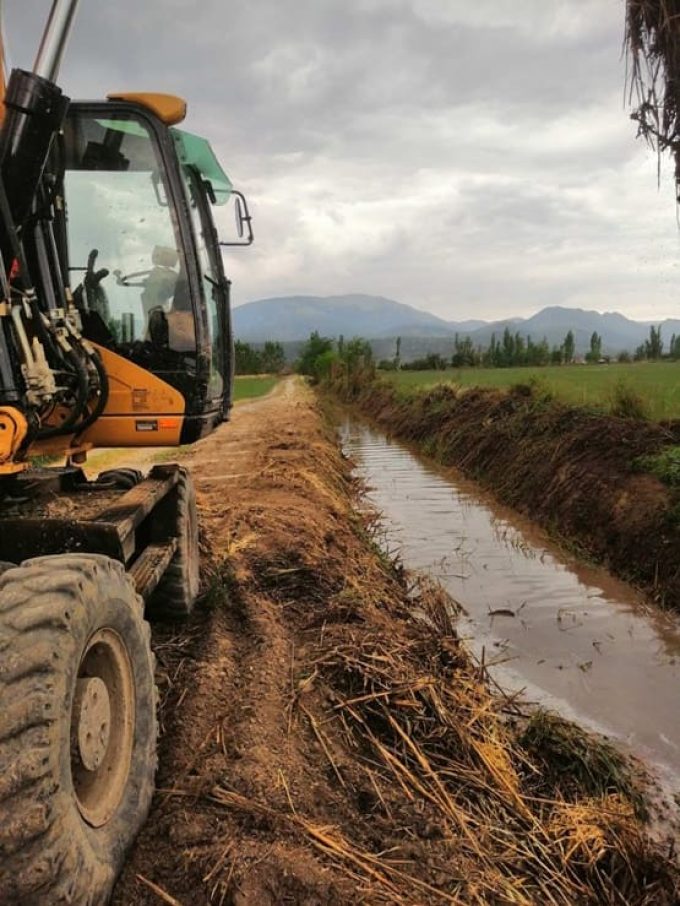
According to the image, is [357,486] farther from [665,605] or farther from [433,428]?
[665,605]

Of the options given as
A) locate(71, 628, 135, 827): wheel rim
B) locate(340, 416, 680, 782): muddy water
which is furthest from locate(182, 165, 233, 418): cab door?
locate(340, 416, 680, 782): muddy water

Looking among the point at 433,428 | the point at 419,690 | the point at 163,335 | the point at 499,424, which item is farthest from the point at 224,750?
the point at 433,428

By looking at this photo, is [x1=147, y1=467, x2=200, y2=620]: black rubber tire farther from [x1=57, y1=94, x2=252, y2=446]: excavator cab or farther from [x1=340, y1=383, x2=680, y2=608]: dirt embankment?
[x1=340, y1=383, x2=680, y2=608]: dirt embankment

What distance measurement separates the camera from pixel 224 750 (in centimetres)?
329

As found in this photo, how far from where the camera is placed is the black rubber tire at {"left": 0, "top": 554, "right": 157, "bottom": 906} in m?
2.08

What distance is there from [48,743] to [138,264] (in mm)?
3114

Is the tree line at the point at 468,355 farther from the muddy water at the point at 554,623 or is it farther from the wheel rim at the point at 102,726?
the wheel rim at the point at 102,726

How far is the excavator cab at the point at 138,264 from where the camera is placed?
14.4 feet

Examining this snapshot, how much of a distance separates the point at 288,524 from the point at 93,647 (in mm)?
4705

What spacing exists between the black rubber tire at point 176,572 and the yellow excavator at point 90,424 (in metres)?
0.01

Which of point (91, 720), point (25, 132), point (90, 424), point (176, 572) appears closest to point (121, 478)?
point (176, 572)

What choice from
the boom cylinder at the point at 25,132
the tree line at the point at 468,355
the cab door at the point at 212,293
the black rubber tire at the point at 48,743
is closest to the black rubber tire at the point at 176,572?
the cab door at the point at 212,293

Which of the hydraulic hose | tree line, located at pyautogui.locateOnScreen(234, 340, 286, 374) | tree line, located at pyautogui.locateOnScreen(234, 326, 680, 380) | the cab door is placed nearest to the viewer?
the hydraulic hose

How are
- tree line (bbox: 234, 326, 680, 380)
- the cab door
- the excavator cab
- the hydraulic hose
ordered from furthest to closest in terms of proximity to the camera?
tree line (bbox: 234, 326, 680, 380)
the cab door
the excavator cab
the hydraulic hose
